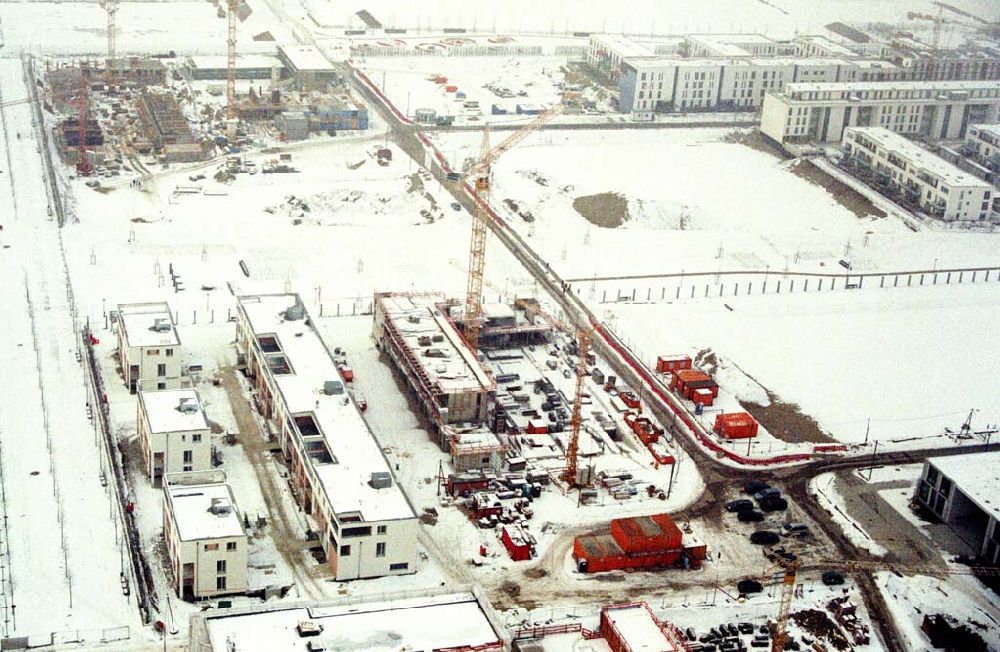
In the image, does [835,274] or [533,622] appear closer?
[533,622]

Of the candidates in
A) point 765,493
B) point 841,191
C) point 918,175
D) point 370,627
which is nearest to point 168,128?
point 841,191

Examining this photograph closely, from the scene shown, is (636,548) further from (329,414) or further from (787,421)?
(787,421)

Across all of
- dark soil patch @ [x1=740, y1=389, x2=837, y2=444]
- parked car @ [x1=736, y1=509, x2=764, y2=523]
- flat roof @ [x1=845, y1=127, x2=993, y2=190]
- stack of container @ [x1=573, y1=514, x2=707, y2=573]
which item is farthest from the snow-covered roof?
flat roof @ [x1=845, y1=127, x2=993, y2=190]

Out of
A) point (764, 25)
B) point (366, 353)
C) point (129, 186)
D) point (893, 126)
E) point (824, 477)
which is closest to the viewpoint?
point (824, 477)

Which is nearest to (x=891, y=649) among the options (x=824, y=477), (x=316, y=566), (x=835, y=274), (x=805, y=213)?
(x=824, y=477)

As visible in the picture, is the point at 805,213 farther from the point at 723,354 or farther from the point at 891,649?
the point at 891,649

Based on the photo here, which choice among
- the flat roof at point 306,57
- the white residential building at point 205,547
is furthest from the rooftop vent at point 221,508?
the flat roof at point 306,57

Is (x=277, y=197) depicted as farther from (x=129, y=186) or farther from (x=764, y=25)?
(x=764, y=25)

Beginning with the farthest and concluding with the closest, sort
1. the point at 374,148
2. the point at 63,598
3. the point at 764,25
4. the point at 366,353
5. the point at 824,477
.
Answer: the point at 764,25, the point at 374,148, the point at 366,353, the point at 824,477, the point at 63,598
